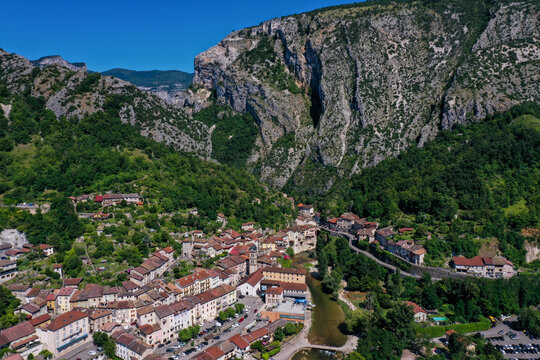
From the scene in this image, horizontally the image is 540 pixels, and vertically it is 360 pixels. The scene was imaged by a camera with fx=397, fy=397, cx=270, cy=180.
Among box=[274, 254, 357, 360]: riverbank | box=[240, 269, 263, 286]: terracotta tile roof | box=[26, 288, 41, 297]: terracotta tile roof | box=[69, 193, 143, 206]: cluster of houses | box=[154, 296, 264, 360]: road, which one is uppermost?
box=[69, 193, 143, 206]: cluster of houses

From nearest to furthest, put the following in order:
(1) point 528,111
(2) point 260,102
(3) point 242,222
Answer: (3) point 242,222 → (1) point 528,111 → (2) point 260,102

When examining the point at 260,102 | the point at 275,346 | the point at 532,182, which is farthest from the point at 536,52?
the point at 275,346

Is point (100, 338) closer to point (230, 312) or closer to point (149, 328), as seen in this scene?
point (149, 328)

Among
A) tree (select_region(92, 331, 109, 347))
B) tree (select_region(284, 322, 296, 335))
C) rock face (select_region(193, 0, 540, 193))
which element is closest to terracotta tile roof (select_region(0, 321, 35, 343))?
tree (select_region(92, 331, 109, 347))

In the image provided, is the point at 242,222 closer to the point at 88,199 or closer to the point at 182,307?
the point at 88,199

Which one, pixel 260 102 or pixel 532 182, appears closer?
pixel 532 182

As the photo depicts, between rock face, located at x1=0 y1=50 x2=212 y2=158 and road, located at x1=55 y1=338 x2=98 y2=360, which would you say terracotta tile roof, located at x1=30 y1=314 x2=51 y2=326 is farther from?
rock face, located at x1=0 y1=50 x2=212 y2=158
